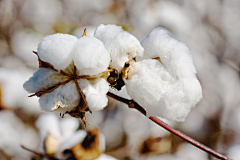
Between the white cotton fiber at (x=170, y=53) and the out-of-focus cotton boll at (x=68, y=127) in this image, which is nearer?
the white cotton fiber at (x=170, y=53)

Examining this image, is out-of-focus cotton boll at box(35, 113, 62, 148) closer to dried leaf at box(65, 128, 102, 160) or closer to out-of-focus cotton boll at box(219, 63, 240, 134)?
dried leaf at box(65, 128, 102, 160)

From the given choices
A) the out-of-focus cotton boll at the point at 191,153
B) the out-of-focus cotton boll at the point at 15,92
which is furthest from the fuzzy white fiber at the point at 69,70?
the out-of-focus cotton boll at the point at 191,153

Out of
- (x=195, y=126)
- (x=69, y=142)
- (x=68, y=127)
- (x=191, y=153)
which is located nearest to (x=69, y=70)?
(x=69, y=142)

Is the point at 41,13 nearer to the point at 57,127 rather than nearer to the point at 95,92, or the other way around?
the point at 57,127

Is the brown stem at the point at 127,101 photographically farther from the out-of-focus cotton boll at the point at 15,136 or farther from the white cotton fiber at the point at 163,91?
the out-of-focus cotton boll at the point at 15,136

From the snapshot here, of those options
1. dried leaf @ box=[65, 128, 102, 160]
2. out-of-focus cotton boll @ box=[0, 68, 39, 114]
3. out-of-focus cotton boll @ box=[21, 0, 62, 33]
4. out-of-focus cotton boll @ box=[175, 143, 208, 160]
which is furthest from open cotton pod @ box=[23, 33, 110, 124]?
out-of-focus cotton boll @ box=[175, 143, 208, 160]
